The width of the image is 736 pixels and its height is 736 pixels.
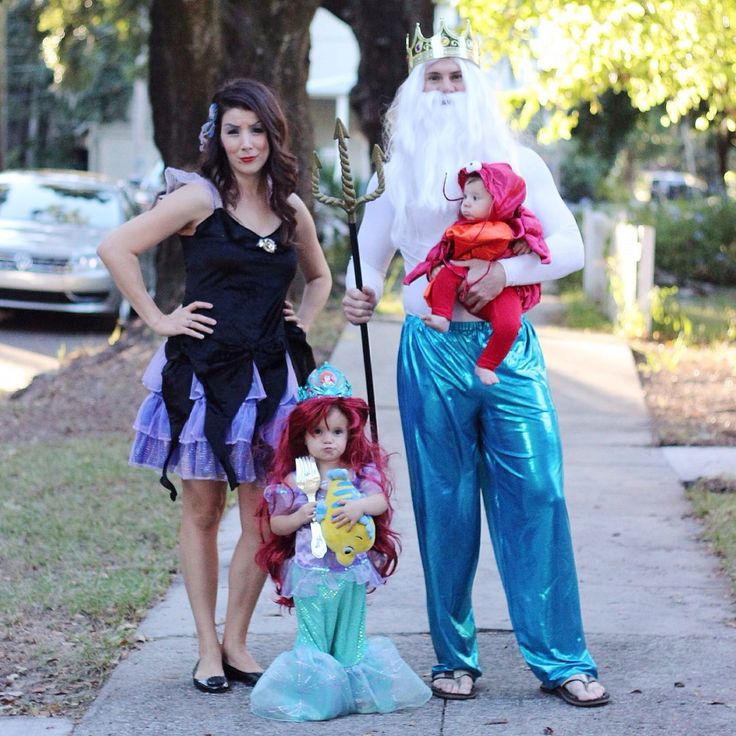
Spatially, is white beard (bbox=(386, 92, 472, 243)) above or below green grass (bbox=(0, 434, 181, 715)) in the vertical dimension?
above

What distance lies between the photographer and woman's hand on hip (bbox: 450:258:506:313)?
3.83m

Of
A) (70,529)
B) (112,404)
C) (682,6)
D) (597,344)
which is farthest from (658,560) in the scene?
→ (682,6)

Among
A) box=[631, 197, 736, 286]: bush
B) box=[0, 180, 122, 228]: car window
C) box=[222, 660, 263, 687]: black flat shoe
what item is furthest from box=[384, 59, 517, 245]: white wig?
box=[631, 197, 736, 286]: bush

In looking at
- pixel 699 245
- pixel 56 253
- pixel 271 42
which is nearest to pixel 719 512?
pixel 271 42

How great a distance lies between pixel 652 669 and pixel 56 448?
4.76m

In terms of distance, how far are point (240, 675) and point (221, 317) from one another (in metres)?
1.16

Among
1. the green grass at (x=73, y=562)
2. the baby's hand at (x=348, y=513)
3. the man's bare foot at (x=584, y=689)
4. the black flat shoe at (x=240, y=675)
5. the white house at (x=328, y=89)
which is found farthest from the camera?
the white house at (x=328, y=89)

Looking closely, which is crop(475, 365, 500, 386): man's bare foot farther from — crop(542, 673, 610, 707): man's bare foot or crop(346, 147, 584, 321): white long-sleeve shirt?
crop(542, 673, 610, 707): man's bare foot

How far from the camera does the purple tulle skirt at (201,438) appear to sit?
159 inches

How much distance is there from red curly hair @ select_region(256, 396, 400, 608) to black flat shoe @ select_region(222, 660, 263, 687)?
1.17 ft

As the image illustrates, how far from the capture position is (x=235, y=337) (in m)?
4.09

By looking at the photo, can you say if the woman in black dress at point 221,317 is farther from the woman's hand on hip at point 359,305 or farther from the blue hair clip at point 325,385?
the woman's hand on hip at point 359,305

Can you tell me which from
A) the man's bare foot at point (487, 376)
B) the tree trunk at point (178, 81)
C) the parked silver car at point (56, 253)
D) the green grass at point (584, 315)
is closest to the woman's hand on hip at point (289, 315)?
the man's bare foot at point (487, 376)

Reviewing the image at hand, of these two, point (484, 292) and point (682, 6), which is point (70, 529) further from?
point (682, 6)
